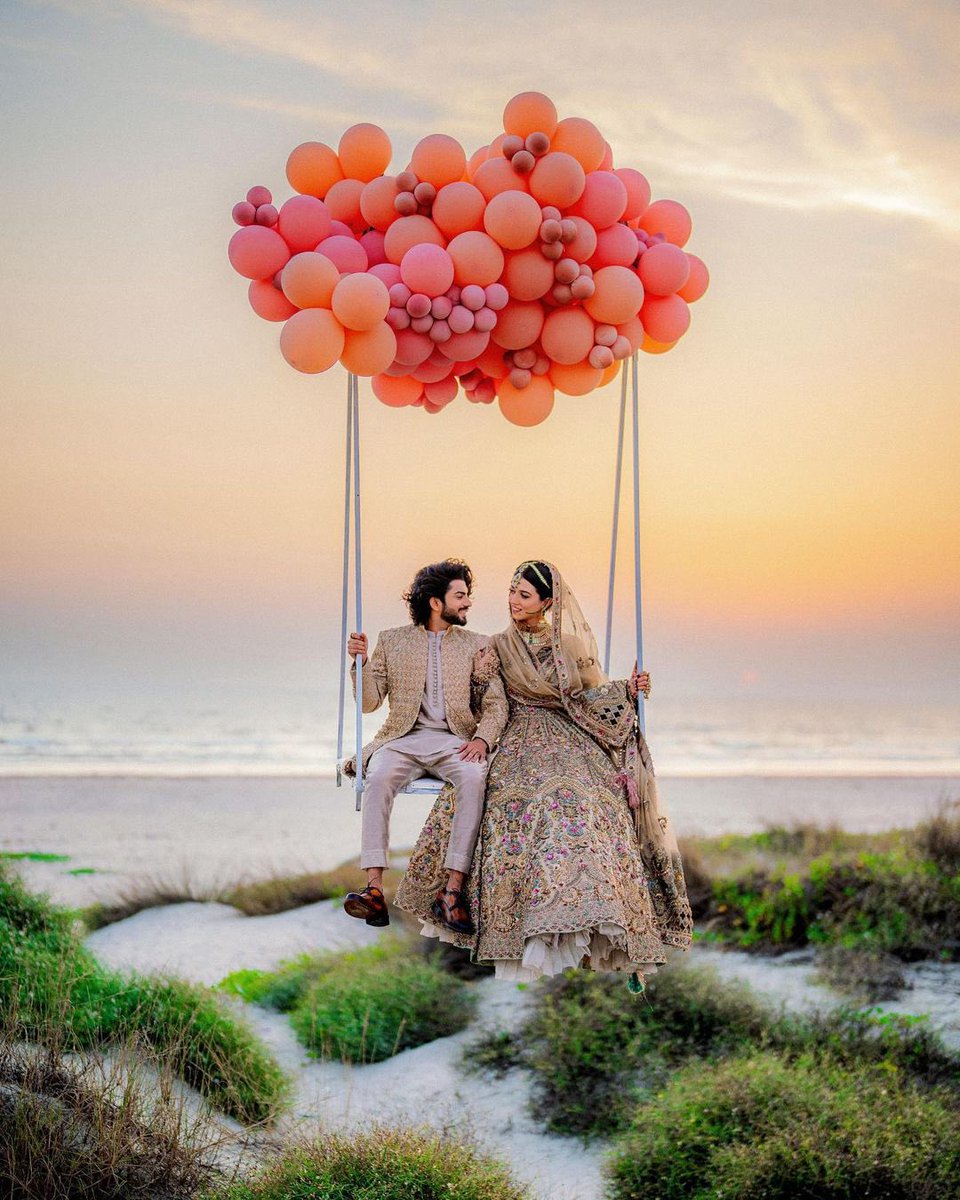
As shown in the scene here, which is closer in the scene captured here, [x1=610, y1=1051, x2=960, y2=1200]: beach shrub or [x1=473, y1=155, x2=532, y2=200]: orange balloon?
[x1=473, y1=155, x2=532, y2=200]: orange balloon

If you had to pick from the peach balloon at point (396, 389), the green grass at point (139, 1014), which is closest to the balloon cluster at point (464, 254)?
the peach balloon at point (396, 389)

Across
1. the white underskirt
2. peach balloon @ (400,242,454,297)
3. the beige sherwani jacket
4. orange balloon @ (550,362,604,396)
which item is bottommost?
the white underskirt

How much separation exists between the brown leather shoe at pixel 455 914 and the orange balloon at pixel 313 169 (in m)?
3.27

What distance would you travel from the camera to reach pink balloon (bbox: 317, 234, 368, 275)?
5.58 m

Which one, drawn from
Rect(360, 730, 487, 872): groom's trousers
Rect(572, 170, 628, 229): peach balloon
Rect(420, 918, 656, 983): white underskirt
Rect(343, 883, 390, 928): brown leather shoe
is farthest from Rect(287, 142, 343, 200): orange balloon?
Rect(420, 918, 656, 983): white underskirt

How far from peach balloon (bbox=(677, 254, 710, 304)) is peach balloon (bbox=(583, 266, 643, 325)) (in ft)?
1.49

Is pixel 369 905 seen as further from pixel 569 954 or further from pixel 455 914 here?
pixel 569 954

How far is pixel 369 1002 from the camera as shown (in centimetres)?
1062

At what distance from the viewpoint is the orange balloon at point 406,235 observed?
561 centimetres

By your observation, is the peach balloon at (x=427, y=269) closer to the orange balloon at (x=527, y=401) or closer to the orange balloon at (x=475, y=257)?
the orange balloon at (x=475, y=257)

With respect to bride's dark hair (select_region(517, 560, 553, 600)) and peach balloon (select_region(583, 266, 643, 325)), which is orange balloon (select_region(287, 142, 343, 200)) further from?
bride's dark hair (select_region(517, 560, 553, 600))

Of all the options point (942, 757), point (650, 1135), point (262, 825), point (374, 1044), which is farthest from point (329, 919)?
point (942, 757)

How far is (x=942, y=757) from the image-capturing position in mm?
34562

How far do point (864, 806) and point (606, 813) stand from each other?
2168 cm
